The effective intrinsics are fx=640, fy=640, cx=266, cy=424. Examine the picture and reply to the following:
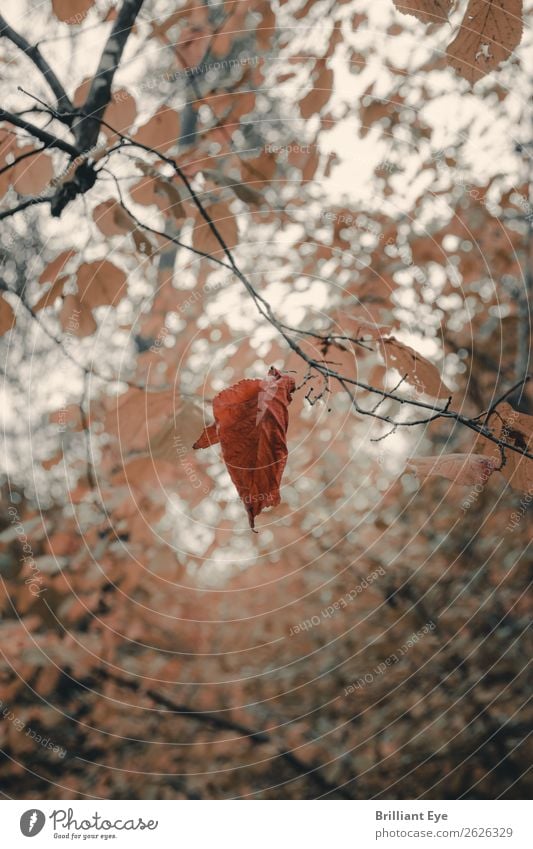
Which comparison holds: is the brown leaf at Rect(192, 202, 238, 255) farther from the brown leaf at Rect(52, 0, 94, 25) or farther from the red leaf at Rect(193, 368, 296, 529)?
the red leaf at Rect(193, 368, 296, 529)

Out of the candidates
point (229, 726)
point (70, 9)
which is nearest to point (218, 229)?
point (70, 9)

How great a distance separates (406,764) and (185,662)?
46 centimetres

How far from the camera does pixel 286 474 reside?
1.24 meters

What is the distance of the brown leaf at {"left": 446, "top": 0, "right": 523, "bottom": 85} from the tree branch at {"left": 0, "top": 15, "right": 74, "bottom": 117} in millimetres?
308

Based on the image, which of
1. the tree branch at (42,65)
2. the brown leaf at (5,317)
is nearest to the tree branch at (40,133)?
the tree branch at (42,65)

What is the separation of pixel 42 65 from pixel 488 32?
350mm

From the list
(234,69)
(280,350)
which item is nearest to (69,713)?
(280,350)

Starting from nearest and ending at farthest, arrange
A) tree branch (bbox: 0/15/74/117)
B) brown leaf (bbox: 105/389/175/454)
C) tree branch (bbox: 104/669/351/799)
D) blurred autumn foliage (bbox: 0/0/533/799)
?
tree branch (bbox: 0/15/74/117)
brown leaf (bbox: 105/389/175/454)
blurred autumn foliage (bbox: 0/0/533/799)
tree branch (bbox: 104/669/351/799)

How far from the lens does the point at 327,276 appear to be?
1.24 metres

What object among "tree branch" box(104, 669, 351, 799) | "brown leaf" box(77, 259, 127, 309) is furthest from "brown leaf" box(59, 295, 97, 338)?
"tree branch" box(104, 669, 351, 799)

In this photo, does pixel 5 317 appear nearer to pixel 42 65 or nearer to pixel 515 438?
pixel 42 65

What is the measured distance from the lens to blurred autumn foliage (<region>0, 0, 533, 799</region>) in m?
0.97
